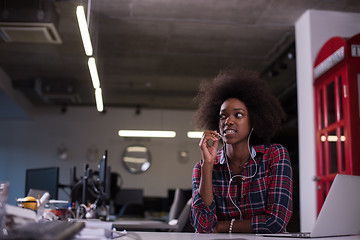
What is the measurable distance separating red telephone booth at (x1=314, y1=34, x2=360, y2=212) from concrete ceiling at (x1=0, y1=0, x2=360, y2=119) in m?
Answer: 0.88

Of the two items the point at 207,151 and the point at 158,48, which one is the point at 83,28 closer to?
the point at 207,151

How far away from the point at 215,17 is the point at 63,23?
2.04 m

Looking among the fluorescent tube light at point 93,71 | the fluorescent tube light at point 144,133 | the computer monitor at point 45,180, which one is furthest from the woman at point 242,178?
the fluorescent tube light at point 144,133

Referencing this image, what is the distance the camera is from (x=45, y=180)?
3.77 metres

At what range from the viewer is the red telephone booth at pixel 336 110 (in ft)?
13.7

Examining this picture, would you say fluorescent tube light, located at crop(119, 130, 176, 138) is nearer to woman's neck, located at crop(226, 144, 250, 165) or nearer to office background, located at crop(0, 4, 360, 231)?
office background, located at crop(0, 4, 360, 231)

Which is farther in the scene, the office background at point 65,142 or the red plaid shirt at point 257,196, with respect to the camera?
the office background at point 65,142

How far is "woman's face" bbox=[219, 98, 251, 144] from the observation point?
235 cm

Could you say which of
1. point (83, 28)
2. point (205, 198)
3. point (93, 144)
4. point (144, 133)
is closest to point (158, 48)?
point (83, 28)

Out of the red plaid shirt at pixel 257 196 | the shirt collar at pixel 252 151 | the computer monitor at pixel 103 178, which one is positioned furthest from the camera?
the computer monitor at pixel 103 178

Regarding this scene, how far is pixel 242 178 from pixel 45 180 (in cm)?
212

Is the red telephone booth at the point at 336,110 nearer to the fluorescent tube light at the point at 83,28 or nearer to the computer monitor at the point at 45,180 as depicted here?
the fluorescent tube light at the point at 83,28

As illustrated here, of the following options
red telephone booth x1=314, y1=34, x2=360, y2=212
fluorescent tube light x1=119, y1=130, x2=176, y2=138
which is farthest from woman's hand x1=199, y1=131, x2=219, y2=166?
fluorescent tube light x1=119, y1=130, x2=176, y2=138

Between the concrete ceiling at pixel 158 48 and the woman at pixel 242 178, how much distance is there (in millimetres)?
1881
